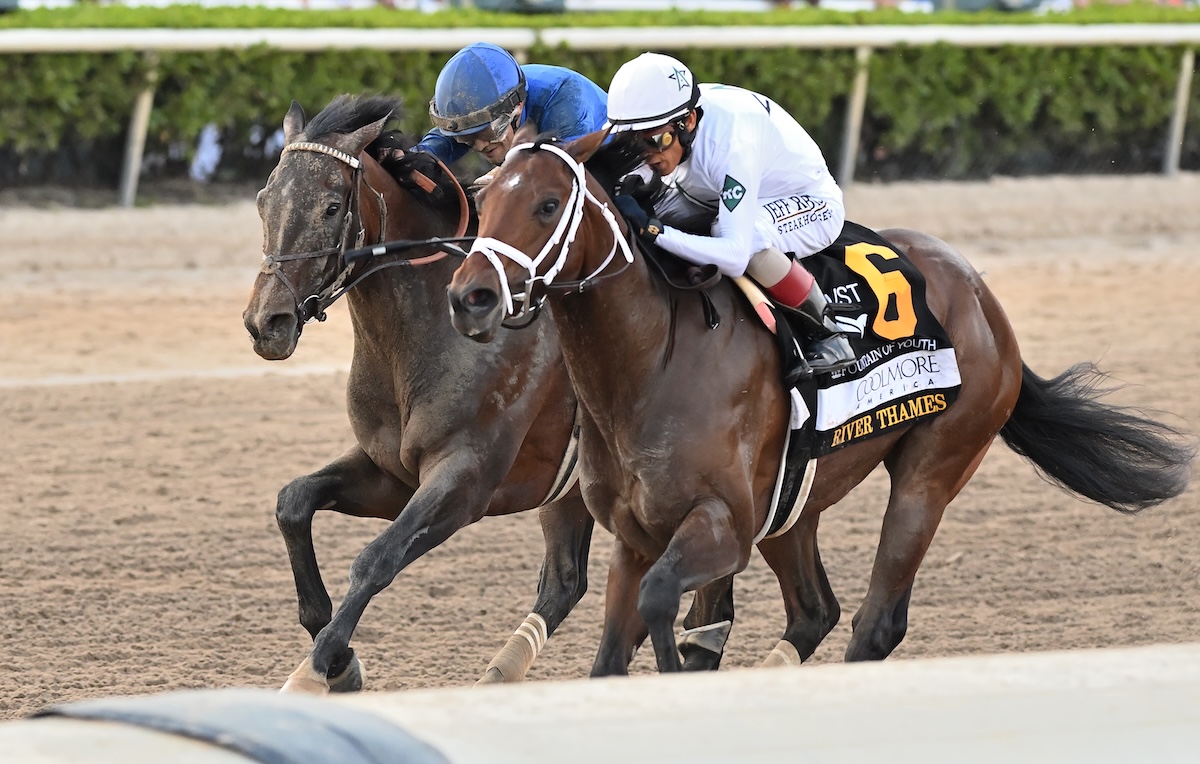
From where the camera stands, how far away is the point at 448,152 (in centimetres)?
471

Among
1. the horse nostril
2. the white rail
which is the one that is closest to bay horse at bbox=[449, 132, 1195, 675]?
the horse nostril

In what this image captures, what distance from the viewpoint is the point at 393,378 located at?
4.28 meters

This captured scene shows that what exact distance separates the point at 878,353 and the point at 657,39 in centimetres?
770

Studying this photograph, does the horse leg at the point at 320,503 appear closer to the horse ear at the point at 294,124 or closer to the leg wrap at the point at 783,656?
the horse ear at the point at 294,124

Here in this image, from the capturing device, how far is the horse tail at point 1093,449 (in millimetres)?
4875

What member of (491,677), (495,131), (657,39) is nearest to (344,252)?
(495,131)

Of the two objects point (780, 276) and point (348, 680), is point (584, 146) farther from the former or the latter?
point (348, 680)

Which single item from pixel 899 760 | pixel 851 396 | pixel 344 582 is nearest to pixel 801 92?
pixel 344 582

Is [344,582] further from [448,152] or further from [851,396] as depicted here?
[851,396]

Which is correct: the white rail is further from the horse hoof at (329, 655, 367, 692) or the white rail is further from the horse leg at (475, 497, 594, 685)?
the horse hoof at (329, 655, 367, 692)

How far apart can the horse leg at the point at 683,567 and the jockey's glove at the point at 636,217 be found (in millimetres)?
660

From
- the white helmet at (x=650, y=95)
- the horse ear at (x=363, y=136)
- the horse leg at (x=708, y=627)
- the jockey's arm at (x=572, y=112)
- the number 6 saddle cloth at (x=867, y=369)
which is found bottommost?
the horse leg at (x=708, y=627)

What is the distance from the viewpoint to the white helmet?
147 inches

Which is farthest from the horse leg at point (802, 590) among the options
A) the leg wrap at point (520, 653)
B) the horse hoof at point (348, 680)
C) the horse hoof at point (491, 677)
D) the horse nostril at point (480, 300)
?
the horse nostril at point (480, 300)
